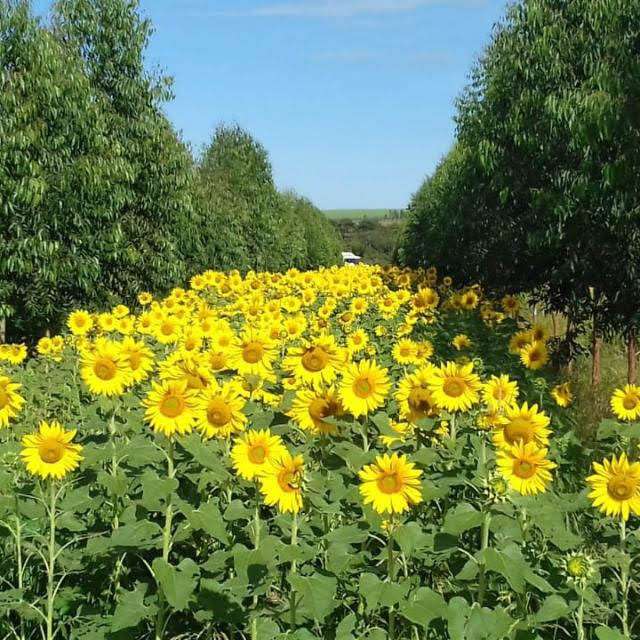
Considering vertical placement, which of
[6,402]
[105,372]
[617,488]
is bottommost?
[617,488]

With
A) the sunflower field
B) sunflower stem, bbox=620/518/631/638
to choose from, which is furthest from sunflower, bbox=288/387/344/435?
sunflower stem, bbox=620/518/631/638

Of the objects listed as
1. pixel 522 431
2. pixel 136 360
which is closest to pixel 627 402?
pixel 522 431

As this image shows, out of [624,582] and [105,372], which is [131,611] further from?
[624,582]

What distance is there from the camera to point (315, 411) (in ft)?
9.57

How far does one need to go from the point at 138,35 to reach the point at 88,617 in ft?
50.7

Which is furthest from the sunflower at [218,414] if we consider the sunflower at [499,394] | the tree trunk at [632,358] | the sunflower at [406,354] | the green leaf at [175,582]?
the tree trunk at [632,358]

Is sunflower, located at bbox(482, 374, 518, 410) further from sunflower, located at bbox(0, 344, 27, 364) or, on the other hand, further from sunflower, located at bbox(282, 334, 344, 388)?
sunflower, located at bbox(0, 344, 27, 364)

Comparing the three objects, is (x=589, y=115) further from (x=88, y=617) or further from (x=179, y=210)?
(x=179, y=210)

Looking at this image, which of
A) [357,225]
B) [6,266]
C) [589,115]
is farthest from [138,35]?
[357,225]

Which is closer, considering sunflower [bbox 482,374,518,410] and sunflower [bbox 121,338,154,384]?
sunflower [bbox 482,374,518,410]

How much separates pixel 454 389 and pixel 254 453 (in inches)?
34.6

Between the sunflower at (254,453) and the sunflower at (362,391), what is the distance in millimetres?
345

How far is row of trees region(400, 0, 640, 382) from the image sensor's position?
7.00 metres

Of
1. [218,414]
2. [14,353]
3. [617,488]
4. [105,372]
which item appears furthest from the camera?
[14,353]
